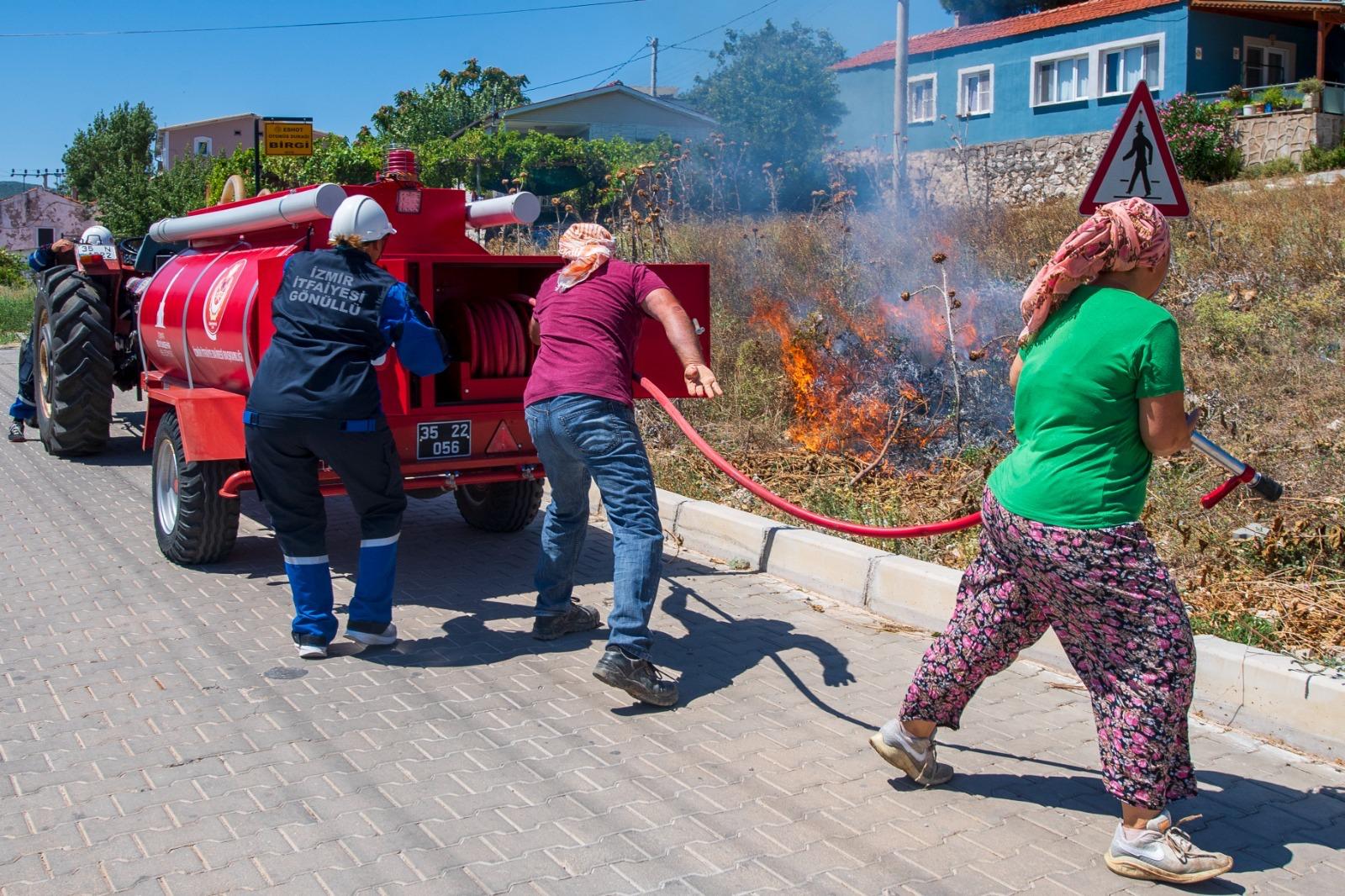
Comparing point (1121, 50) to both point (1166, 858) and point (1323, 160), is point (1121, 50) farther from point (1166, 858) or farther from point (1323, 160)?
A: point (1166, 858)

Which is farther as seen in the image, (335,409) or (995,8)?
(995,8)

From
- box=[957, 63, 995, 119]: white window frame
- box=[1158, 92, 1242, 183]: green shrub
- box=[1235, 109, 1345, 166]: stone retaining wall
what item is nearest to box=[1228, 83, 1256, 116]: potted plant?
box=[1235, 109, 1345, 166]: stone retaining wall

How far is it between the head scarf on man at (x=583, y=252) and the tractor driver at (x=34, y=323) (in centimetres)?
708

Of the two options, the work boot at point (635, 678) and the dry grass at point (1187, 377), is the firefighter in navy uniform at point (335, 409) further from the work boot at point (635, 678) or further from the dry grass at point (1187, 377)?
the dry grass at point (1187, 377)

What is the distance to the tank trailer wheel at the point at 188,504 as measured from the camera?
690 cm

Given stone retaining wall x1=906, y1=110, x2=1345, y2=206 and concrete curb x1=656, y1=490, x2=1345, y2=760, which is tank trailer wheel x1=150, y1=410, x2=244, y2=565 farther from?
stone retaining wall x1=906, y1=110, x2=1345, y2=206

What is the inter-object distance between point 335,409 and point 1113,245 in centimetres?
330

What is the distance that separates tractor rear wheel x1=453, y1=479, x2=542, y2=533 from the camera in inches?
317

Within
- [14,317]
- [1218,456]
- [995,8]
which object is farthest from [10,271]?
[1218,456]

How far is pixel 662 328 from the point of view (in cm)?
688

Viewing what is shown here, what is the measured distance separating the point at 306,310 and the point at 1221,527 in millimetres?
4593

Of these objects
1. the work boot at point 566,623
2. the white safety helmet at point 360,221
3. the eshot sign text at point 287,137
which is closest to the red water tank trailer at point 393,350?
the white safety helmet at point 360,221

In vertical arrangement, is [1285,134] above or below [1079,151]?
above

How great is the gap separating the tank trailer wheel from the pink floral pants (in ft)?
15.3
